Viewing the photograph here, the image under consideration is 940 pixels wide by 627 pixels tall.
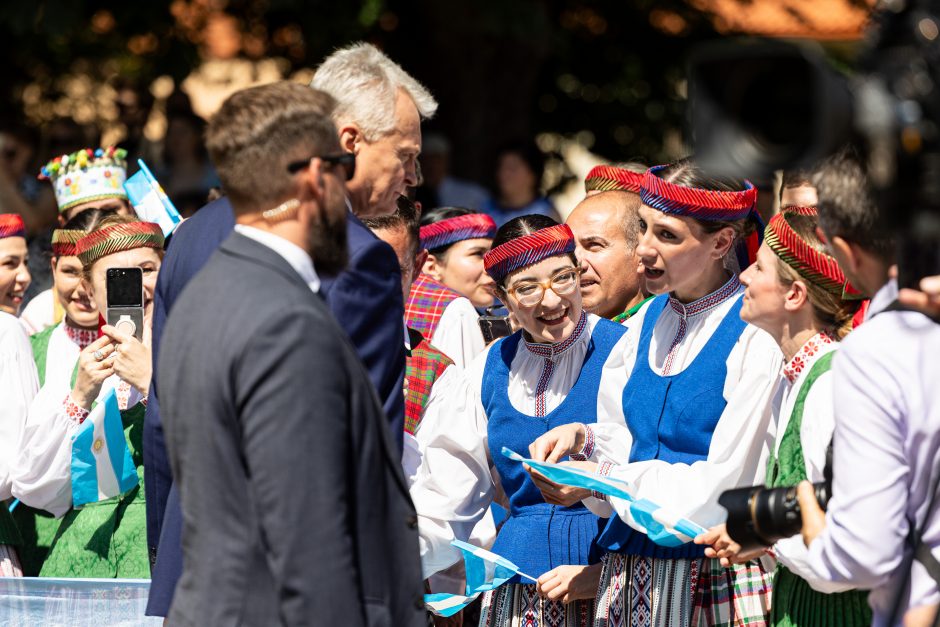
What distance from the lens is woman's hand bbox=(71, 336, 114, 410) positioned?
4480 mm

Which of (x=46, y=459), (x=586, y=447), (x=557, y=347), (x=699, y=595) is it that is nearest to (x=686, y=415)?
(x=586, y=447)

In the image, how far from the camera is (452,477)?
4.39 metres

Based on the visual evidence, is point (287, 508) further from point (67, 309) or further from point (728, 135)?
point (67, 309)

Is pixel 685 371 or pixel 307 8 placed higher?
pixel 307 8

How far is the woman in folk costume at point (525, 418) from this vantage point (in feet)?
14.0

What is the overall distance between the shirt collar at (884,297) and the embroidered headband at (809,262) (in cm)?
83

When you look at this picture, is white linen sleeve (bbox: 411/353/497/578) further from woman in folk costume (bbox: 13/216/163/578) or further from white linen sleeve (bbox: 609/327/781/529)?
woman in folk costume (bbox: 13/216/163/578)

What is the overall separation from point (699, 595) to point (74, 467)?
2.11m

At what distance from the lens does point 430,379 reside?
466 cm

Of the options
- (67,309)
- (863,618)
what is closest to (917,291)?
(863,618)

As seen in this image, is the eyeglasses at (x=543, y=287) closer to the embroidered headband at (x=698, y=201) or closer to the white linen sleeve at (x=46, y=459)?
the embroidered headband at (x=698, y=201)

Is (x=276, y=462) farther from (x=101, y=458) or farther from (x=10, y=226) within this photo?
(x=10, y=226)

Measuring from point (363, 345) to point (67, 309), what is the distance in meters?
2.54

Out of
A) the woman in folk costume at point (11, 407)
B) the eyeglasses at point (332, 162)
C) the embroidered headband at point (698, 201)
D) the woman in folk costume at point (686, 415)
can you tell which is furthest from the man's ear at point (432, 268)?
the eyeglasses at point (332, 162)
